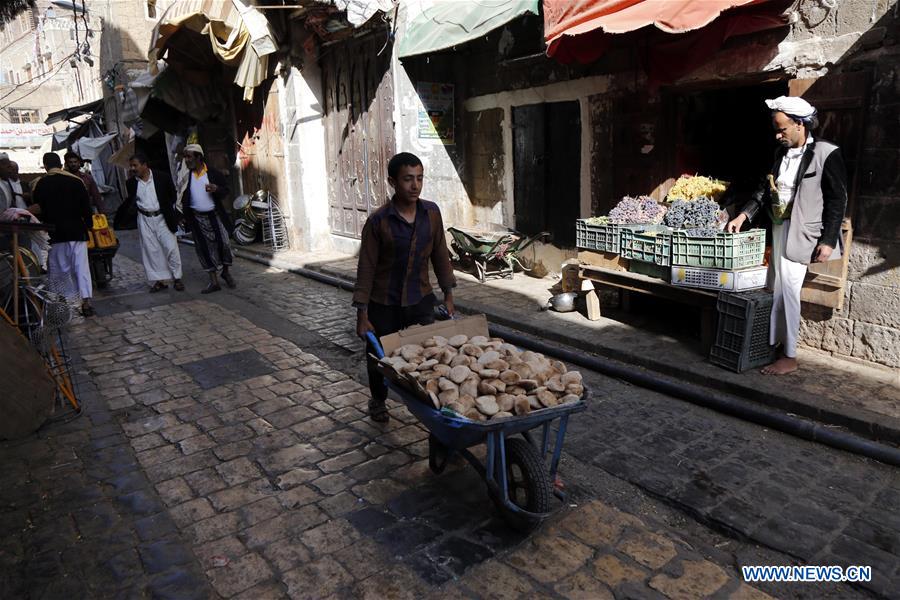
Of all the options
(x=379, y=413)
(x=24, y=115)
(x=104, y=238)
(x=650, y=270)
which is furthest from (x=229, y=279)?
(x=24, y=115)

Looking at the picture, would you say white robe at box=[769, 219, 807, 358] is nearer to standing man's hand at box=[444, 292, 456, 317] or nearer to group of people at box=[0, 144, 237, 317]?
standing man's hand at box=[444, 292, 456, 317]

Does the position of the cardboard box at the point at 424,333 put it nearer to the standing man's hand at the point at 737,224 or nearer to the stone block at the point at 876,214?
the standing man's hand at the point at 737,224

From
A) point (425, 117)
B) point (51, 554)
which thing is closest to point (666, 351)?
point (51, 554)

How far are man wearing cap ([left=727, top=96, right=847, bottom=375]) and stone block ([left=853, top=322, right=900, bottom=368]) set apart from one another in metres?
0.60

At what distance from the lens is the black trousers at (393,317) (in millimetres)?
4406

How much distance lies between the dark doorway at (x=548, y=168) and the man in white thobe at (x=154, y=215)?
541 centimetres

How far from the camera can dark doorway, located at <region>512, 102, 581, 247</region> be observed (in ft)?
27.3

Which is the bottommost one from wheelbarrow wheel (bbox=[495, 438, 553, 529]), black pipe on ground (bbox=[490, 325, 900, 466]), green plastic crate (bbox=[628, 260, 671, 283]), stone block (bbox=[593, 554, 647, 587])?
stone block (bbox=[593, 554, 647, 587])

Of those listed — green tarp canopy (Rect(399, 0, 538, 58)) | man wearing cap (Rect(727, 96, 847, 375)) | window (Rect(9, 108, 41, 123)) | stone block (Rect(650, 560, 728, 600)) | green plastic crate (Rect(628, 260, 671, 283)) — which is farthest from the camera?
window (Rect(9, 108, 41, 123))

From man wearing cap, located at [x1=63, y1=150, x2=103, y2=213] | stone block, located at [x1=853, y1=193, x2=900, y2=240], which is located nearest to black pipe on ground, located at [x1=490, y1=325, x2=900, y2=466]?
stone block, located at [x1=853, y1=193, x2=900, y2=240]

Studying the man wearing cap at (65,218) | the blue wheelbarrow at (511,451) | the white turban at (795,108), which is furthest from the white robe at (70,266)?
the white turban at (795,108)

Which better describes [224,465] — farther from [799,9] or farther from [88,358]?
[799,9]

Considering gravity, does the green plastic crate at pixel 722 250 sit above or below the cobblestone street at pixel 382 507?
above

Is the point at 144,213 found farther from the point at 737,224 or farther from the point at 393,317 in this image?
the point at 737,224
